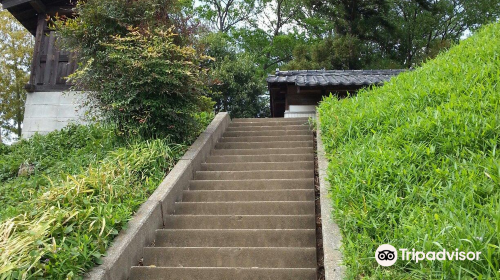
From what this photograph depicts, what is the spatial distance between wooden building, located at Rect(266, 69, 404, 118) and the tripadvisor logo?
7403 millimetres

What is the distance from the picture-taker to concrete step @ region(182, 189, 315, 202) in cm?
517

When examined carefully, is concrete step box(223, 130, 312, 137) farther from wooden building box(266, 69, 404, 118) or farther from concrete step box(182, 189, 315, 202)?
concrete step box(182, 189, 315, 202)

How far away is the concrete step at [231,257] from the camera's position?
3.82m

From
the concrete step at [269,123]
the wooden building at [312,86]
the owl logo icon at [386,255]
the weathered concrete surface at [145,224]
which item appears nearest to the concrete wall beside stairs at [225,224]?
the weathered concrete surface at [145,224]

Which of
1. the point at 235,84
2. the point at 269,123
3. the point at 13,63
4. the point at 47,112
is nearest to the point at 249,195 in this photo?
the point at 269,123

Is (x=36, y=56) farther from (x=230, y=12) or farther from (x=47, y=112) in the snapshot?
(x=230, y=12)

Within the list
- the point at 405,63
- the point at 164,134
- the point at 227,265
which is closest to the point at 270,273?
the point at 227,265

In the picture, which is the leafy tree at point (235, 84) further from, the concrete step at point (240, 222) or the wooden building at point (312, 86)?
the concrete step at point (240, 222)

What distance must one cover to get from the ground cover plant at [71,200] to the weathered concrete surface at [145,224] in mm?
91

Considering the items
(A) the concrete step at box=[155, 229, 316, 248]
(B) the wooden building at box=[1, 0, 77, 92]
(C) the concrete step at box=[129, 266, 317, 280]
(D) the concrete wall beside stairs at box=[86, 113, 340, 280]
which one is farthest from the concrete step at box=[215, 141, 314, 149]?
(B) the wooden building at box=[1, 0, 77, 92]

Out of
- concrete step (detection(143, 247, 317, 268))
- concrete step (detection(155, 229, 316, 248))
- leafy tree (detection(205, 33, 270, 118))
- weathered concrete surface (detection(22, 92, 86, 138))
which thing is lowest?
concrete step (detection(143, 247, 317, 268))

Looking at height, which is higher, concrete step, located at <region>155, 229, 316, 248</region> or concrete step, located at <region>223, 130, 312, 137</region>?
concrete step, located at <region>223, 130, 312, 137</region>

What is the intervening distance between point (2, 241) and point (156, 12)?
4919 mm

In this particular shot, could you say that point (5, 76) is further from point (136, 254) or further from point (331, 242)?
point (331, 242)
